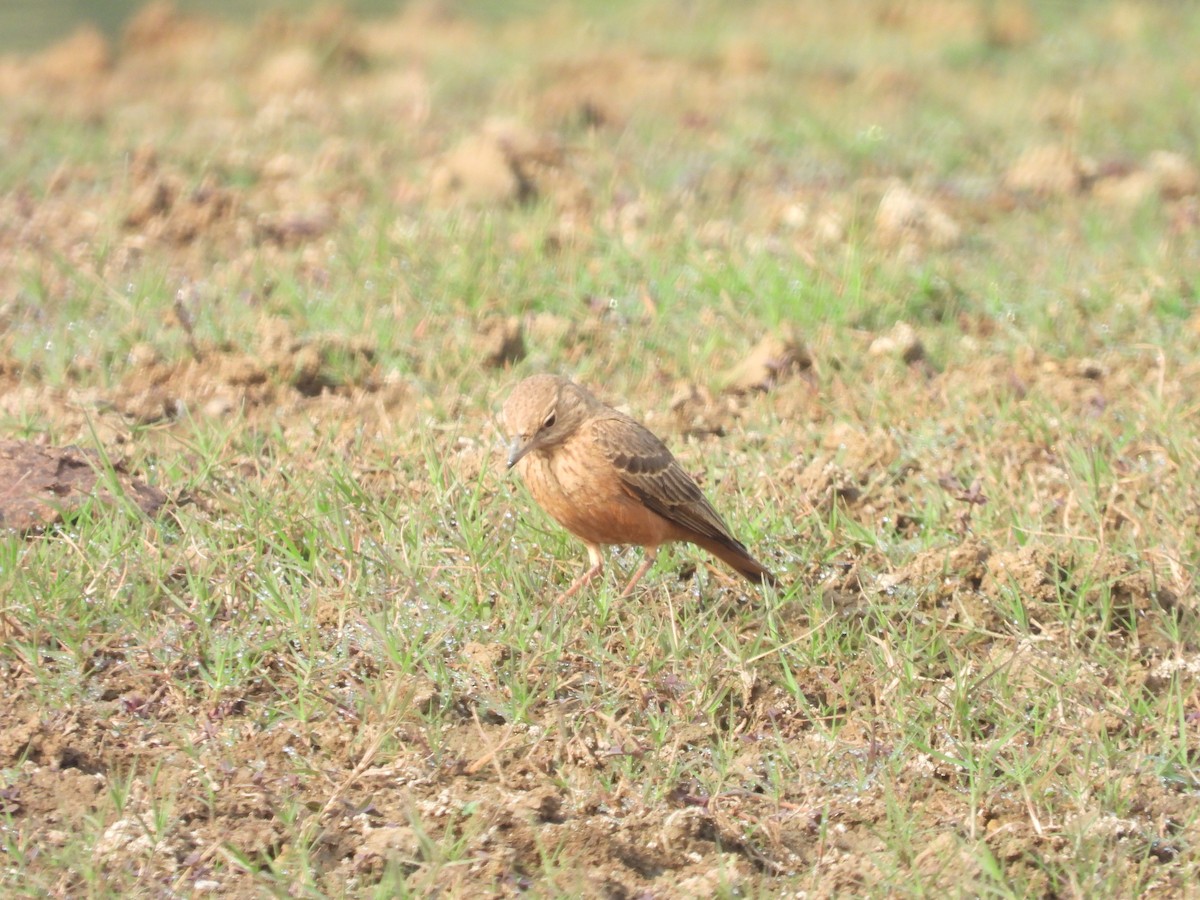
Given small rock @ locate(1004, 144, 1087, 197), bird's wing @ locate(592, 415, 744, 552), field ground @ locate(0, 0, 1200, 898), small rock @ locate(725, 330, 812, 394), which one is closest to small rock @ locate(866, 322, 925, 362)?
field ground @ locate(0, 0, 1200, 898)

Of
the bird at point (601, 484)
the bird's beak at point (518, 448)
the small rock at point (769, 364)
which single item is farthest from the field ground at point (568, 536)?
the bird's beak at point (518, 448)

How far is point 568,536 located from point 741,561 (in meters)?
0.67

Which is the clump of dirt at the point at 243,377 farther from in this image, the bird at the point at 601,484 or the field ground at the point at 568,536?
the bird at the point at 601,484

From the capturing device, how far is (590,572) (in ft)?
17.0

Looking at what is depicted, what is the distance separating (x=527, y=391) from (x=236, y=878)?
1841 mm

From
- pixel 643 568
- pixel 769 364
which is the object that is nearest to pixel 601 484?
pixel 643 568

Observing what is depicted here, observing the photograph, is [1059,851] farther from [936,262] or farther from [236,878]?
[936,262]

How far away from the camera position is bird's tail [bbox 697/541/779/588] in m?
5.15

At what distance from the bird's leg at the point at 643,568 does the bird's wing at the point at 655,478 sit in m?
0.20

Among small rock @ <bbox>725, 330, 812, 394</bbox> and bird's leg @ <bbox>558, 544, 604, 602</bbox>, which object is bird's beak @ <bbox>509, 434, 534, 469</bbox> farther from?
small rock @ <bbox>725, 330, 812, 394</bbox>

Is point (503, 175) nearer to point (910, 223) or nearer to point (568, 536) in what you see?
point (910, 223)

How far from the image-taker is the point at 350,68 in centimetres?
1166

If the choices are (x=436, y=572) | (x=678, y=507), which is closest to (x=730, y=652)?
(x=678, y=507)

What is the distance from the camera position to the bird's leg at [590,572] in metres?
5.05
